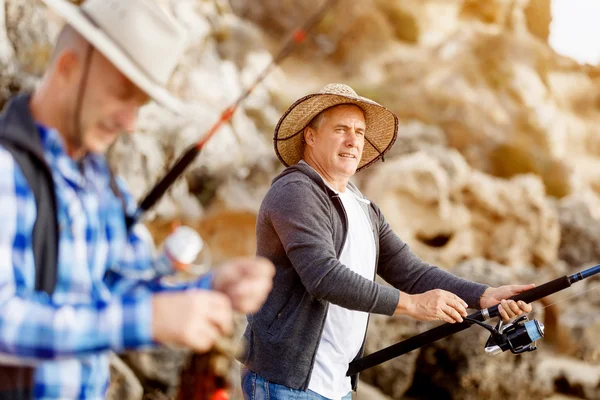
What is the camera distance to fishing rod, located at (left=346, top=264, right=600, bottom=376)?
256cm

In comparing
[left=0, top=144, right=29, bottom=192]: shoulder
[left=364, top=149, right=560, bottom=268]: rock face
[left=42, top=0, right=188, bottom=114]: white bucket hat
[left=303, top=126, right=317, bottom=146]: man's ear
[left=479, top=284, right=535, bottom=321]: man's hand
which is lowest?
[left=364, top=149, right=560, bottom=268]: rock face

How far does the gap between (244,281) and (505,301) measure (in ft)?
5.48

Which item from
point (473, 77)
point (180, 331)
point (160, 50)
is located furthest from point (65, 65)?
point (473, 77)

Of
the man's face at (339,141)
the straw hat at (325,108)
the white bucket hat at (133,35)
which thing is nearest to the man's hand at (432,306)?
the man's face at (339,141)

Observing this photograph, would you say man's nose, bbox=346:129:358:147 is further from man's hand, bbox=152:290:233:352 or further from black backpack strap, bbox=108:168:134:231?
man's hand, bbox=152:290:233:352

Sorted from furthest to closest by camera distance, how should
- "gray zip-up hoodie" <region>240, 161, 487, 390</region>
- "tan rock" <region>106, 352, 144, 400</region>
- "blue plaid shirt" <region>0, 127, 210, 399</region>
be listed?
"tan rock" <region>106, 352, 144, 400</region> → "gray zip-up hoodie" <region>240, 161, 487, 390</region> → "blue plaid shirt" <region>0, 127, 210, 399</region>

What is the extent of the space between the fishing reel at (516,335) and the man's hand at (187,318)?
1.67m

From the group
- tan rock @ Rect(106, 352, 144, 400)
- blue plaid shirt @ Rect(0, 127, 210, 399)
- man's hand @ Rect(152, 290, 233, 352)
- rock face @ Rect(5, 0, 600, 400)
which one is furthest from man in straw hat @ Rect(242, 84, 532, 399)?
tan rock @ Rect(106, 352, 144, 400)

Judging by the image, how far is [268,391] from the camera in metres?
2.39

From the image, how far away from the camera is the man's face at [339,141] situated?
2.56 m

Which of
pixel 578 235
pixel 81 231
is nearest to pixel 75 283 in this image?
pixel 81 231

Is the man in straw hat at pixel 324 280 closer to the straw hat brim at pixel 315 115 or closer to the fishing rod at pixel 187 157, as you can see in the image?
the straw hat brim at pixel 315 115

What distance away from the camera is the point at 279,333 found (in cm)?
237

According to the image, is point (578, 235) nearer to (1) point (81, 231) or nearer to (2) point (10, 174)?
(1) point (81, 231)
